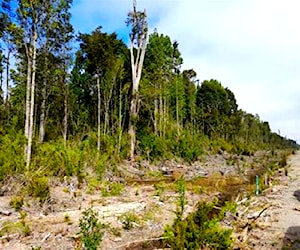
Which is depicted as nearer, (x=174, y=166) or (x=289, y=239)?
(x=289, y=239)

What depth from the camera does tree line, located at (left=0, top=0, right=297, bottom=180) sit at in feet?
55.1

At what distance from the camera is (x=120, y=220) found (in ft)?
34.6

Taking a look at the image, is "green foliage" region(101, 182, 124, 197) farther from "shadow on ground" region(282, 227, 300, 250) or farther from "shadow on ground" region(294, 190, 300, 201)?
"shadow on ground" region(282, 227, 300, 250)

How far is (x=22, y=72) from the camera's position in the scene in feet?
79.4

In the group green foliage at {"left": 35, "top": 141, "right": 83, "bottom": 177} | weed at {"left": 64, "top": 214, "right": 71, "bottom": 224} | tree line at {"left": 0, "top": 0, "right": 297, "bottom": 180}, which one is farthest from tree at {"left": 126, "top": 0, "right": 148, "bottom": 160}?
weed at {"left": 64, "top": 214, "right": 71, "bottom": 224}

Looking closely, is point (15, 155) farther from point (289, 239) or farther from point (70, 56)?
point (70, 56)

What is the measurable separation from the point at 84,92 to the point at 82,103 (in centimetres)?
108

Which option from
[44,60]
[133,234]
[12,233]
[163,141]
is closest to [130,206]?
[133,234]

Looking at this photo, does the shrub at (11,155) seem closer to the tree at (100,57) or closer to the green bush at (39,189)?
the green bush at (39,189)

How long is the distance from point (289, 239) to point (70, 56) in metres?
20.7

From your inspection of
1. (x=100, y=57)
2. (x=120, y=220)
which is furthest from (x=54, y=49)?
(x=120, y=220)

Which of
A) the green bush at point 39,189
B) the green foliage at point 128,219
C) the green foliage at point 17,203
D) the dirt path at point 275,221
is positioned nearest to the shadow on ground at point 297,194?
the dirt path at point 275,221

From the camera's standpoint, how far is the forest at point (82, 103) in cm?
1557

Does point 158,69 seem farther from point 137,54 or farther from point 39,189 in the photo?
point 39,189
